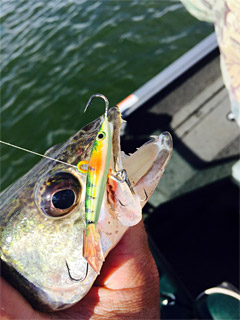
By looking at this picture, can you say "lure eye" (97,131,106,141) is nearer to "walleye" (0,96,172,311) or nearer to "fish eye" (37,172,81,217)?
"walleye" (0,96,172,311)

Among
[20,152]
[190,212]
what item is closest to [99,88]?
[20,152]

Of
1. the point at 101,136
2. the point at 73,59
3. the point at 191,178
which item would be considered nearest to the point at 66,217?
the point at 101,136

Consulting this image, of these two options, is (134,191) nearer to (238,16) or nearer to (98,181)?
(98,181)

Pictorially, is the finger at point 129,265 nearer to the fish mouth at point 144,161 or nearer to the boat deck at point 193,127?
the fish mouth at point 144,161

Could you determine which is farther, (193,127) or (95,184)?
(193,127)

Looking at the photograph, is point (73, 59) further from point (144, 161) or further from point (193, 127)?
point (144, 161)

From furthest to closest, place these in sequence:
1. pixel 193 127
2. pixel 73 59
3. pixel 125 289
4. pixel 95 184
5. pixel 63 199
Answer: pixel 73 59 < pixel 193 127 < pixel 125 289 < pixel 63 199 < pixel 95 184

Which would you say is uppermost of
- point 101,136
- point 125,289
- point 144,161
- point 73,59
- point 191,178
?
point 101,136

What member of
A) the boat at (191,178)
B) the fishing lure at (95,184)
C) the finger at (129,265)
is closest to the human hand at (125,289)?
the finger at (129,265)
